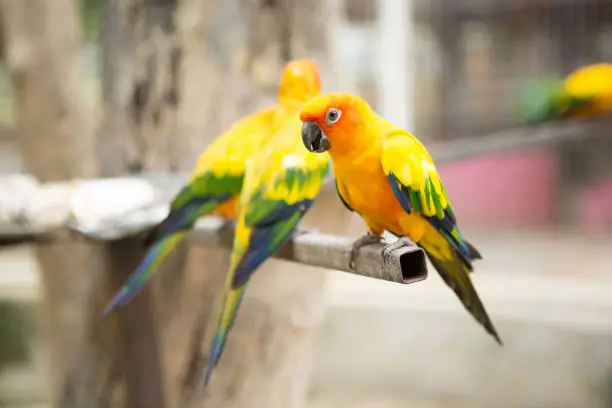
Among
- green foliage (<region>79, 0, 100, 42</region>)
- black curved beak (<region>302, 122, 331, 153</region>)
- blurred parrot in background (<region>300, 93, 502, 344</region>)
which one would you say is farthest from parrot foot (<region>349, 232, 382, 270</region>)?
green foliage (<region>79, 0, 100, 42</region>)

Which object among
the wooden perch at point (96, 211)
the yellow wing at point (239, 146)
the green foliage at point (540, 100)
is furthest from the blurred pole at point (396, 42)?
the yellow wing at point (239, 146)

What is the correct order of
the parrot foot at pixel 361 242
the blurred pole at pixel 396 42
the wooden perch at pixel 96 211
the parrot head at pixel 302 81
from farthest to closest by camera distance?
1. the blurred pole at pixel 396 42
2. the wooden perch at pixel 96 211
3. the parrot head at pixel 302 81
4. the parrot foot at pixel 361 242

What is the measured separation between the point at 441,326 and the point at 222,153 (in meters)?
1.54

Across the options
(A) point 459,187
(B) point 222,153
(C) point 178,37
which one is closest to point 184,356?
(B) point 222,153

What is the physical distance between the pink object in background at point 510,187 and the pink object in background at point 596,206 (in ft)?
0.33

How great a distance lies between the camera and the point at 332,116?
0.67 m

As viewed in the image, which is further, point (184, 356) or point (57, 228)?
point (184, 356)

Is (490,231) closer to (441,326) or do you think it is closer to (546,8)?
(441,326)

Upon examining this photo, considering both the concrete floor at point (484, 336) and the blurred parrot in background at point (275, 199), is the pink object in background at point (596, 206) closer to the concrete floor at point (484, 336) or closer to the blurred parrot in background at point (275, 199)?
the concrete floor at point (484, 336)

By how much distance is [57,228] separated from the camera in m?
1.17

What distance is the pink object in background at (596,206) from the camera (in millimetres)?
→ 2207

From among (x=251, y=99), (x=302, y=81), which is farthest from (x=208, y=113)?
(x=302, y=81)

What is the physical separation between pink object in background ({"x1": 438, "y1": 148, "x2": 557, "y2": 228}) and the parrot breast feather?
1.16 metres

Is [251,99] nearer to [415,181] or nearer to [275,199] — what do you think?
[275,199]
